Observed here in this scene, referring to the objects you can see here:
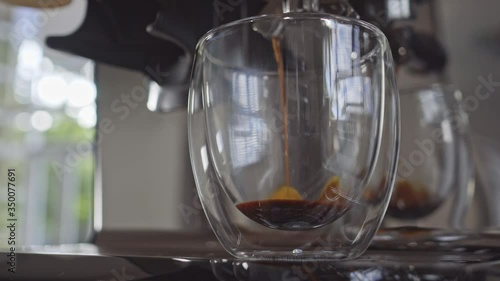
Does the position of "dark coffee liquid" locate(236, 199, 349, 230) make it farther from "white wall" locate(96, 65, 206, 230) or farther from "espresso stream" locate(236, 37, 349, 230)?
"white wall" locate(96, 65, 206, 230)

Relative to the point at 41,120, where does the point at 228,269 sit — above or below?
below

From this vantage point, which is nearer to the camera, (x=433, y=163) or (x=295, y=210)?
(x=295, y=210)

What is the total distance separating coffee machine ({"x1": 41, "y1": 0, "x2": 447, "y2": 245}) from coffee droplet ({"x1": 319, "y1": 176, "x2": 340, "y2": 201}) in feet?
0.51

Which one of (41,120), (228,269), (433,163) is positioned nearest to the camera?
(228,269)

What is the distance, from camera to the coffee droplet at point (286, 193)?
1.05 feet

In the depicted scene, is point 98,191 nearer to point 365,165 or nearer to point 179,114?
point 179,114

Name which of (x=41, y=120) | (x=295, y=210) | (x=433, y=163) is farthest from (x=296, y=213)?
(x=41, y=120)

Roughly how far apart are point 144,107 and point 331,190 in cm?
23

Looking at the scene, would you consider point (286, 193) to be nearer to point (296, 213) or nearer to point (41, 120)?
point (296, 213)

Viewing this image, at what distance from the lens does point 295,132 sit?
32 cm

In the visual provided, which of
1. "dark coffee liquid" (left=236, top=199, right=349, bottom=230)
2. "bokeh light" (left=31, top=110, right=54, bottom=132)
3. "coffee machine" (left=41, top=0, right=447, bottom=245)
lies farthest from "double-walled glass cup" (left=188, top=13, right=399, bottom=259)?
"bokeh light" (left=31, top=110, right=54, bottom=132)

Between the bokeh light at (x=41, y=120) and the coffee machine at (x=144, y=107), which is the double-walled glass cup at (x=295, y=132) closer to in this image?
the coffee machine at (x=144, y=107)

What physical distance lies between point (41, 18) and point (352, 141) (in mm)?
308

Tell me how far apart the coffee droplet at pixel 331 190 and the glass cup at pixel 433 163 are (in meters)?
0.15
